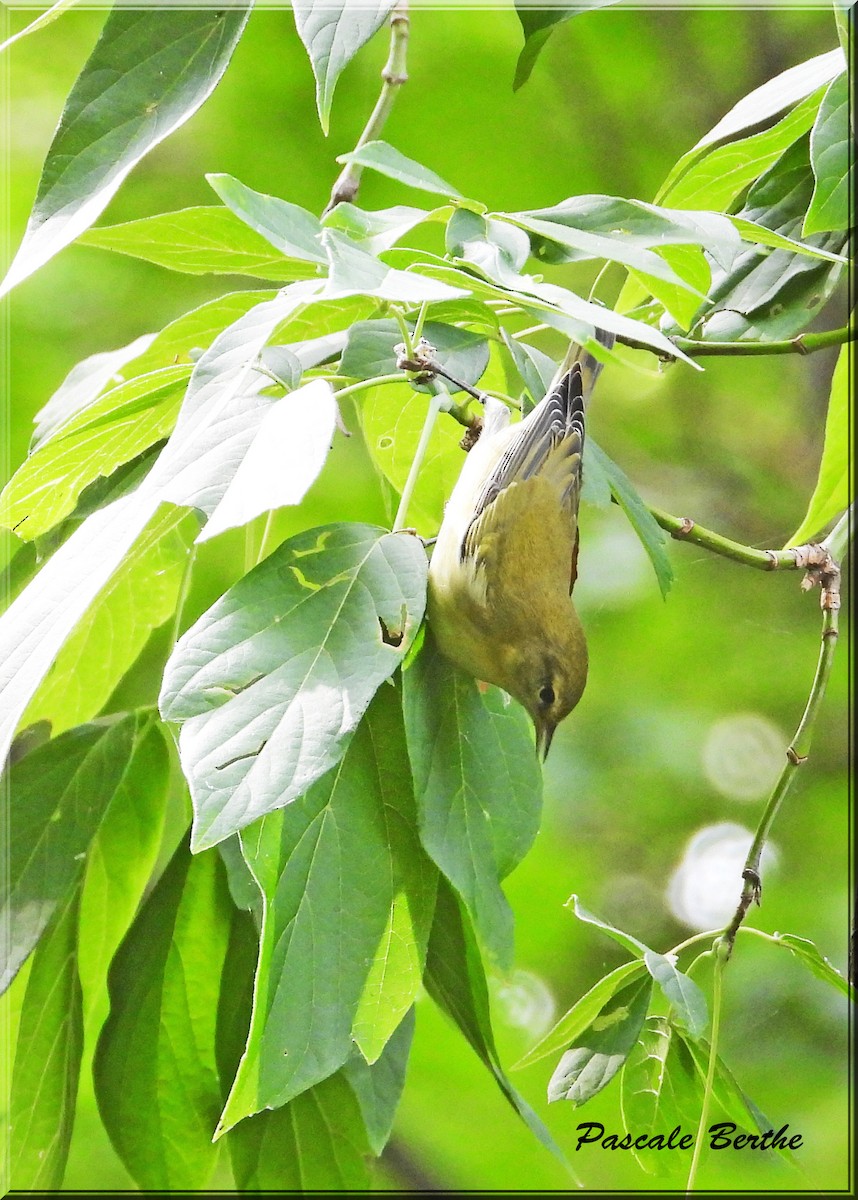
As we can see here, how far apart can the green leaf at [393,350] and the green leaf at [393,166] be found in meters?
0.25

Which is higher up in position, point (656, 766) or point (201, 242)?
point (201, 242)

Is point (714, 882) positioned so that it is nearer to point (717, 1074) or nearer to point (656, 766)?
point (656, 766)

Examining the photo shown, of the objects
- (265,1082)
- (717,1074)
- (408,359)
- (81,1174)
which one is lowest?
(81,1174)

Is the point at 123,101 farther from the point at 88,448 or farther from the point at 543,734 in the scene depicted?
the point at 543,734

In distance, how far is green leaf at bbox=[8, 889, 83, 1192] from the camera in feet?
5.47

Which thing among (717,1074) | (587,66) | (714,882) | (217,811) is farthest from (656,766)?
(217,811)

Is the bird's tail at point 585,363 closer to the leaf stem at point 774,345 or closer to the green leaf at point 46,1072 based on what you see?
the leaf stem at point 774,345

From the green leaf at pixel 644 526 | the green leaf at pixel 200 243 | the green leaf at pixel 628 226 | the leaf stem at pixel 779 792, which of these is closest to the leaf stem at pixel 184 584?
the green leaf at pixel 200 243

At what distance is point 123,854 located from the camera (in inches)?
70.4

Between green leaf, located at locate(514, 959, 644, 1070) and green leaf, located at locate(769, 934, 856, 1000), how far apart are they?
20cm

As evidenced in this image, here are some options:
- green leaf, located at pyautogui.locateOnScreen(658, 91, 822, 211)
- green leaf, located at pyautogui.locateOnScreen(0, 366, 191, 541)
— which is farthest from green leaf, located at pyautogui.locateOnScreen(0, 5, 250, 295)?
green leaf, located at pyautogui.locateOnScreen(658, 91, 822, 211)

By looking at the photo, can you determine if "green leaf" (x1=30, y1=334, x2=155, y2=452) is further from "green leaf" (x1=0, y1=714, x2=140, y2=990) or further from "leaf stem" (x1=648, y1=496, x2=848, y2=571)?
"leaf stem" (x1=648, y1=496, x2=848, y2=571)

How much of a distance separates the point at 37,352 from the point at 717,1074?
2.88m

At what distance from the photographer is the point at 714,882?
3.94 metres
